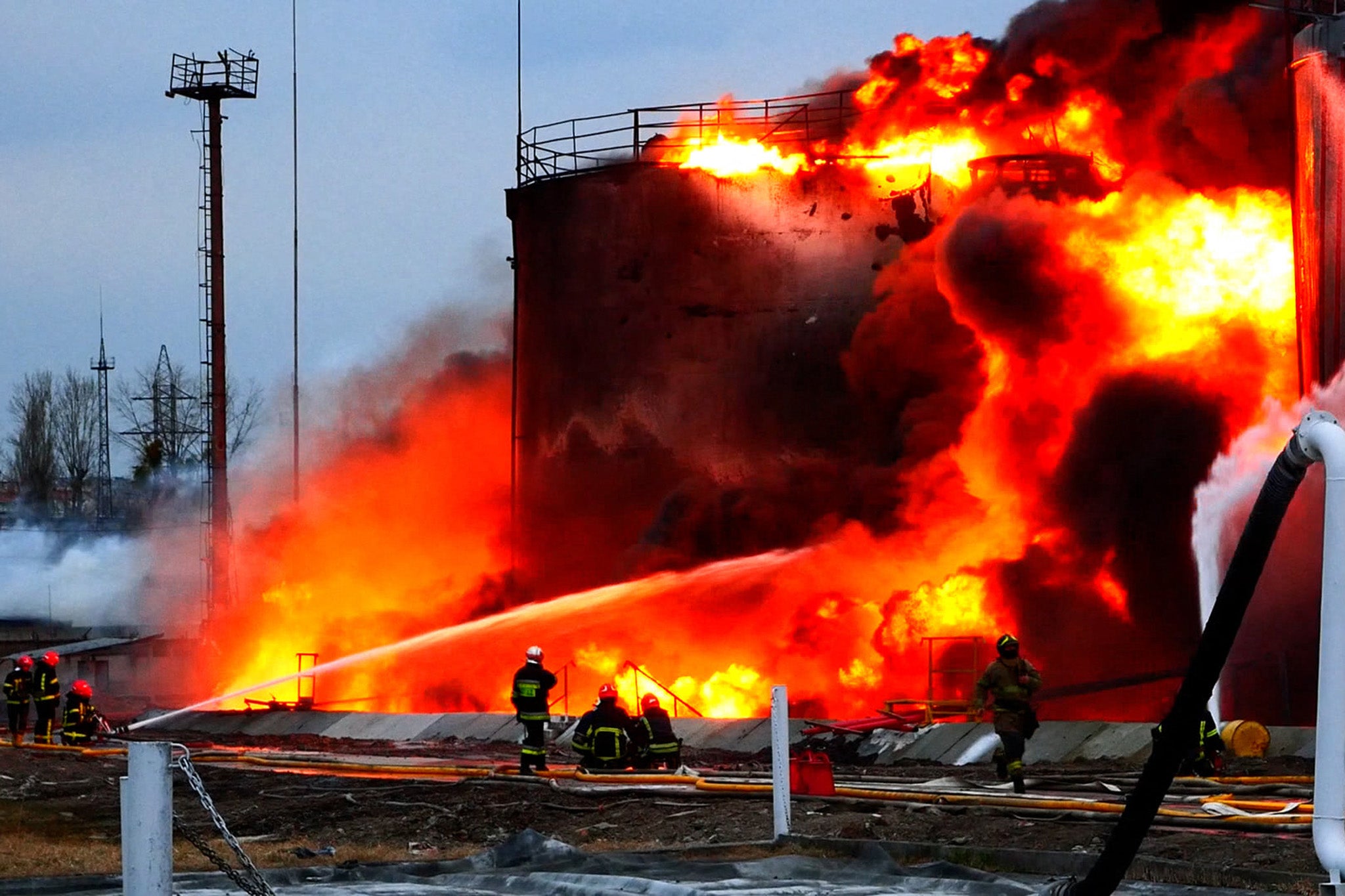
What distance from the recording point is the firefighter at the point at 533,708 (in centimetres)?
1808

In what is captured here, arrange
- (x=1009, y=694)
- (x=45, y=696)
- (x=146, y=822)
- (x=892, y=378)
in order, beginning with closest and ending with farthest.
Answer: (x=146, y=822) → (x=1009, y=694) → (x=45, y=696) → (x=892, y=378)

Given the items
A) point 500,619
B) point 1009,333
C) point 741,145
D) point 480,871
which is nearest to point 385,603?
point 500,619

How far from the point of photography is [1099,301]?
2559 centimetres

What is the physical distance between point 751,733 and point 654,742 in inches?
145

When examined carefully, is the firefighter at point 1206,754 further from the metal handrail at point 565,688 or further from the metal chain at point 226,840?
the metal handrail at point 565,688

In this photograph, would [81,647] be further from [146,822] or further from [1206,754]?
[146,822]

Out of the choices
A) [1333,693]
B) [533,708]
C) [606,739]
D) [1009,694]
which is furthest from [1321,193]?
[1333,693]

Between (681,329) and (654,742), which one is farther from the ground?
(681,329)

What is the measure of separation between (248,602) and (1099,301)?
2065 cm

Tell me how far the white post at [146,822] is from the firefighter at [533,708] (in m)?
10.9

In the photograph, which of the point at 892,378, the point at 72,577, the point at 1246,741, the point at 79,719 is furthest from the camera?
the point at 72,577

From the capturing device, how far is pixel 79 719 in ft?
79.8

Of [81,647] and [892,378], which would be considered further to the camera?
[81,647]

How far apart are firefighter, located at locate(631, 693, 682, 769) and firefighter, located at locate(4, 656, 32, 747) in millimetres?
10111
